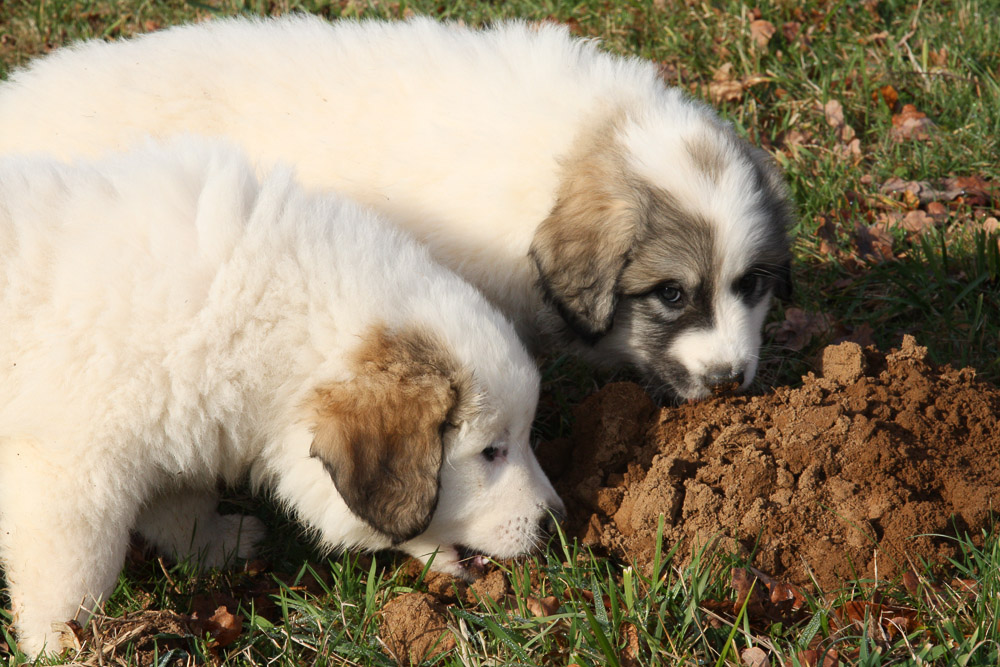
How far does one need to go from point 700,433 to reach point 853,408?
1.75 ft

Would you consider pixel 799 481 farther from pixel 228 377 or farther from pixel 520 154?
pixel 228 377

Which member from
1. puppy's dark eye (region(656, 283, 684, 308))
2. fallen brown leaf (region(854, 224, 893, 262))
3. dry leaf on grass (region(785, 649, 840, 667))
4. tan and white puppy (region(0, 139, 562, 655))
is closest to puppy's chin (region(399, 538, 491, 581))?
tan and white puppy (region(0, 139, 562, 655))

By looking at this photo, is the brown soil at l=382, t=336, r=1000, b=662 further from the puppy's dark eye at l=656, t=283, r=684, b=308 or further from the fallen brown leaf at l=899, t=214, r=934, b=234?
the fallen brown leaf at l=899, t=214, r=934, b=234

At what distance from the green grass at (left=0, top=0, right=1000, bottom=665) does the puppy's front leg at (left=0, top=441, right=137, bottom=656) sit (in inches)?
4.7

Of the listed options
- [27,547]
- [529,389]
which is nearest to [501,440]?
[529,389]

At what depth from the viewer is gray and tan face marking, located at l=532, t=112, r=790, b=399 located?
3.78m

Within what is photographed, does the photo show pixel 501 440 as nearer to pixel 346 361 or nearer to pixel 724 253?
pixel 346 361

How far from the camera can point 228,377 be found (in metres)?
3.00

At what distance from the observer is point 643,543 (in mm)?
3283

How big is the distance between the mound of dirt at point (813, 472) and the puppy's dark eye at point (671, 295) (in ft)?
1.45

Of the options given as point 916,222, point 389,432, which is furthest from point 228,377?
point 916,222

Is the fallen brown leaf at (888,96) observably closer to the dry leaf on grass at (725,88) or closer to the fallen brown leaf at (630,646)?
the dry leaf on grass at (725,88)

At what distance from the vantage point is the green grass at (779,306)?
289 cm

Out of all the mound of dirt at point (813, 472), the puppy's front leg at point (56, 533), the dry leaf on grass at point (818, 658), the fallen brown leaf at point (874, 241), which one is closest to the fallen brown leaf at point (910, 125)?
the fallen brown leaf at point (874, 241)
